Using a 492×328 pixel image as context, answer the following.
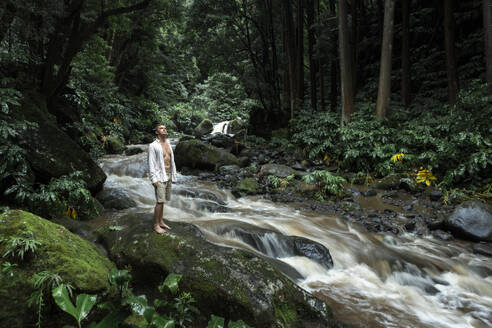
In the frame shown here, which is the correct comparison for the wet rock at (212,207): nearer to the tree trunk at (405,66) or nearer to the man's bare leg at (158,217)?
the man's bare leg at (158,217)

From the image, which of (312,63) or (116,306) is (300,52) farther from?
(116,306)

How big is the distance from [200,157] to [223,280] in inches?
369

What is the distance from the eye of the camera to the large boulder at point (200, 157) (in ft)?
39.9

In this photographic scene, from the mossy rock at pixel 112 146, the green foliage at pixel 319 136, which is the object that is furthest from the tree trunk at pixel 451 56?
the mossy rock at pixel 112 146

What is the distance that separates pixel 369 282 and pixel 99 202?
6336 millimetres

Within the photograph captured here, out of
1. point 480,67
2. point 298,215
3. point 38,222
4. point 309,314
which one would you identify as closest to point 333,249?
point 298,215

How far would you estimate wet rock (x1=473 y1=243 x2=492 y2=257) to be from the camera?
536 cm

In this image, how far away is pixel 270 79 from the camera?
1869 cm

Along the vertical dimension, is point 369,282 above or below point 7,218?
below

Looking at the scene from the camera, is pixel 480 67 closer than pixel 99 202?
No

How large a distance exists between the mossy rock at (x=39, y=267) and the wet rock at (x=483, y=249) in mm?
6490

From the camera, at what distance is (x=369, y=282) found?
15.1 feet

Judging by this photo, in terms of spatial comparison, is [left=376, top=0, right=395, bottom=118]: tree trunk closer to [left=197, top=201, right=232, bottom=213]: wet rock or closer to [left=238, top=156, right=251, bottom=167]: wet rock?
[left=238, top=156, right=251, bottom=167]: wet rock

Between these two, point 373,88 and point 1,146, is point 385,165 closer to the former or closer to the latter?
point 373,88
